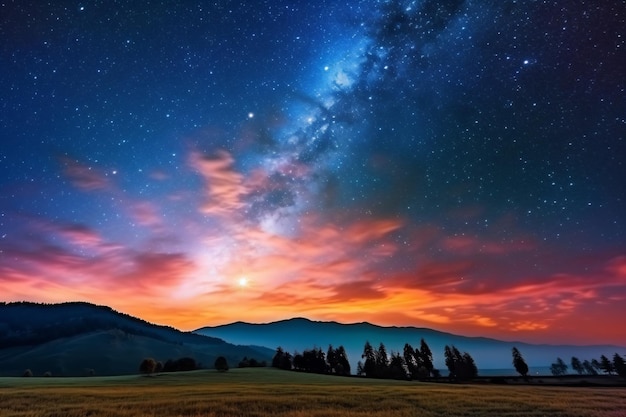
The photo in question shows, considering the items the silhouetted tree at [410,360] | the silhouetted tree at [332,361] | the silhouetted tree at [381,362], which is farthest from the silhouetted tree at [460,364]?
the silhouetted tree at [332,361]

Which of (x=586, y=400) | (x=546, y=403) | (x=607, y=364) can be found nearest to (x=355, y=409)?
(x=546, y=403)

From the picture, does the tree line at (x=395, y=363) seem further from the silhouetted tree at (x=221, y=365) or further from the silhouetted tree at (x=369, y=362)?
the silhouetted tree at (x=221, y=365)

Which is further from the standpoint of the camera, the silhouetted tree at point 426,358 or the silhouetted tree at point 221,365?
the silhouetted tree at point 426,358

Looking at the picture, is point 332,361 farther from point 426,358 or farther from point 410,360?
point 426,358

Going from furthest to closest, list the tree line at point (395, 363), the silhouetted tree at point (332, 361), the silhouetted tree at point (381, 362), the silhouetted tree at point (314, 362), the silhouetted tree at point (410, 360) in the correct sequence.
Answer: the silhouetted tree at point (332, 361)
the silhouetted tree at point (314, 362)
the silhouetted tree at point (410, 360)
the tree line at point (395, 363)
the silhouetted tree at point (381, 362)

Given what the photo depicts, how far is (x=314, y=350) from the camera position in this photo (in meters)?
122

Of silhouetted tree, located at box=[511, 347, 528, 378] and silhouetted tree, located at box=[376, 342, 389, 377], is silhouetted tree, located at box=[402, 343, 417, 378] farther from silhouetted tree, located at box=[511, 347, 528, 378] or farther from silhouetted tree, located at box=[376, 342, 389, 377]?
silhouetted tree, located at box=[511, 347, 528, 378]

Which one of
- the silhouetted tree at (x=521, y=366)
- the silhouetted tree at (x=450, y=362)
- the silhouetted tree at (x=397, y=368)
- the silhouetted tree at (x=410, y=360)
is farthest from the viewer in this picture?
the silhouetted tree at (x=450, y=362)

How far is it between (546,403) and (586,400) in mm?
6153

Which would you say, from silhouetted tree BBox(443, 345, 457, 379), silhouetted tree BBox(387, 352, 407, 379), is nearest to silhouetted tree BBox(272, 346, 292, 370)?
silhouetted tree BBox(387, 352, 407, 379)

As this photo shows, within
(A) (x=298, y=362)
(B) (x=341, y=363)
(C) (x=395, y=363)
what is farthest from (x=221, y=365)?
(C) (x=395, y=363)

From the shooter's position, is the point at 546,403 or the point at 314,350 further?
the point at 314,350

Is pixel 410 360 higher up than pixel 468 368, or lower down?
higher up

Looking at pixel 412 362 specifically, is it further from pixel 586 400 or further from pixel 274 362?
pixel 586 400
